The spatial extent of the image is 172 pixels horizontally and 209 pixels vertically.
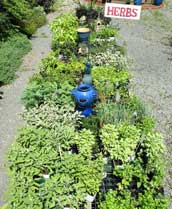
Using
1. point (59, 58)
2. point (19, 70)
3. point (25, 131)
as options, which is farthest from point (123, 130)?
point (19, 70)

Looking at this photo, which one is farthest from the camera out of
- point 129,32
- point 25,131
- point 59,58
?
point 129,32

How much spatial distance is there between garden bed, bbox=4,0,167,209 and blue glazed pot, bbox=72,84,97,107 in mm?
114

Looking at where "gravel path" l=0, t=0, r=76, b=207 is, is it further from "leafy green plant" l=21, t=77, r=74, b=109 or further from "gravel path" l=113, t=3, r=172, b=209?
"gravel path" l=113, t=3, r=172, b=209

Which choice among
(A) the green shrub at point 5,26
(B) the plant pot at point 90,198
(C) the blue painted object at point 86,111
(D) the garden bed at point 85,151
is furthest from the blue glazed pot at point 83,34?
(B) the plant pot at point 90,198

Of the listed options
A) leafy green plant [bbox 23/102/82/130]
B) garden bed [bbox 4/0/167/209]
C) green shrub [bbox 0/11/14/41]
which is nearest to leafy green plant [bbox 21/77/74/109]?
garden bed [bbox 4/0/167/209]

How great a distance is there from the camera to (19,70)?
10359mm

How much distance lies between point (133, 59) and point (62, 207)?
7.13m

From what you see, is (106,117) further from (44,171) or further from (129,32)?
(129,32)

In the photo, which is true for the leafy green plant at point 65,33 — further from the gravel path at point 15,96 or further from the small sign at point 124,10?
the small sign at point 124,10

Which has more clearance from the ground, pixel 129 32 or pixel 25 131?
pixel 25 131

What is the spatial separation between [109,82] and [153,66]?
383cm

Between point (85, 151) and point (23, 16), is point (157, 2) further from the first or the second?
point (85, 151)

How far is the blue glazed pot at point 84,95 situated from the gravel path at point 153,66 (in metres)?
1.80

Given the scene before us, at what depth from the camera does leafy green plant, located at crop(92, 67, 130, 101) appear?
707cm
